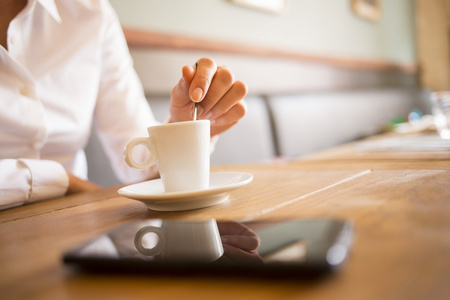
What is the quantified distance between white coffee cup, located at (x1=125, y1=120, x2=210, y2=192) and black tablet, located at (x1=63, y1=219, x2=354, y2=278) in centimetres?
17


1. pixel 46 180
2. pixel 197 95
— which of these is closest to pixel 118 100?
pixel 46 180

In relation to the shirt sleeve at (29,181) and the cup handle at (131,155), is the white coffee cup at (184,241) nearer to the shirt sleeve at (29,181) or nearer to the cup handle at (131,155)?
the cup handle at (131,155)

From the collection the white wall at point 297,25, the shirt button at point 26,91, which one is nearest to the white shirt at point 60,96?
the shirt button at point 26,91

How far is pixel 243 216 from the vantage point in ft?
1.26

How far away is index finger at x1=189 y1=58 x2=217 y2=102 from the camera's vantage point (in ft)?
1.94

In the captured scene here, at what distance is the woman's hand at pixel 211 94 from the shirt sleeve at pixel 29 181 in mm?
233

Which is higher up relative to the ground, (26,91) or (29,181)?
(26,91)

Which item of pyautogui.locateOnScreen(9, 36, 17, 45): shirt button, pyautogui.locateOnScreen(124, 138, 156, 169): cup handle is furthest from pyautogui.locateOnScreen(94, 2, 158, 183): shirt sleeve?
pyautogui.locateOnScreen(124, 138, 156, 169): cup handle

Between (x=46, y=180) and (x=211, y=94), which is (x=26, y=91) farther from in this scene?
(x=211, y=94)

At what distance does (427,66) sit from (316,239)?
139 inches

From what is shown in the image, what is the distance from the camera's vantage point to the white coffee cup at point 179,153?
0.48 meters

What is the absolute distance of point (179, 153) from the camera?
1.59 feet

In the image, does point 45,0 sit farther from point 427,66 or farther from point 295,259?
point 427,66

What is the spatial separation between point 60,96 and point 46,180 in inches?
11.4
